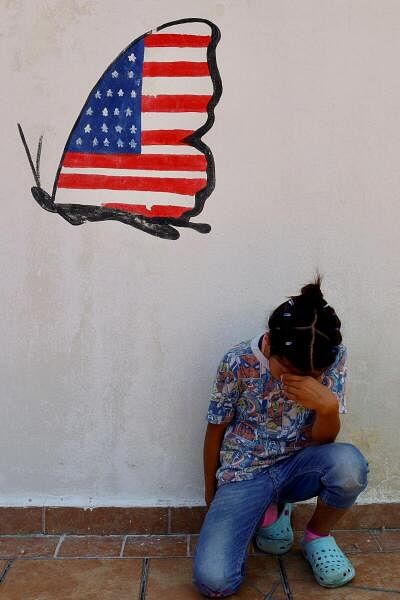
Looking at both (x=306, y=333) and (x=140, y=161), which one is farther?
(x=140, y=161)

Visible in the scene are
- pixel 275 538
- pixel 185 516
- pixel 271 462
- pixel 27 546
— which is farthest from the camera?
pixel 185 516

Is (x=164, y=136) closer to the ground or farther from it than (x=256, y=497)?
farther from it

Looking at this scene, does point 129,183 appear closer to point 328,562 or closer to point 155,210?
point 155,210

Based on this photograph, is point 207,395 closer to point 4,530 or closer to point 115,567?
point 115,567

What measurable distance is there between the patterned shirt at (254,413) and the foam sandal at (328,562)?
0.35 metres

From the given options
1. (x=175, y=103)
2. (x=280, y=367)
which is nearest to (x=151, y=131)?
(x=175, y=103)

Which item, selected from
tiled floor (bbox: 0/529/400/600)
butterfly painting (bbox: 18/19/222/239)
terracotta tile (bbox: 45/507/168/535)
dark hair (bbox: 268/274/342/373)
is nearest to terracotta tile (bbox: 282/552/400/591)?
tiled floor (bbox: 0/529/400/600)

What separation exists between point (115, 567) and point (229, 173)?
1606mm

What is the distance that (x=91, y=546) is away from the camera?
2914 mm

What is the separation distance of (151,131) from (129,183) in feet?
0.74

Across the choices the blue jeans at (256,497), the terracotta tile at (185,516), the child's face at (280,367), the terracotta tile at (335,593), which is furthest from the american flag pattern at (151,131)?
the terracotta tile at (335,593)

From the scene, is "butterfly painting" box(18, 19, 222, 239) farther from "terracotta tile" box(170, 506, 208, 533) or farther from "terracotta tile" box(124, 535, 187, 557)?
"terracotta tile" box(124, 535, 187, 557)

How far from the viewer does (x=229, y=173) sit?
2.88 metres

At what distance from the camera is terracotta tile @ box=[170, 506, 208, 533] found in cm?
301
